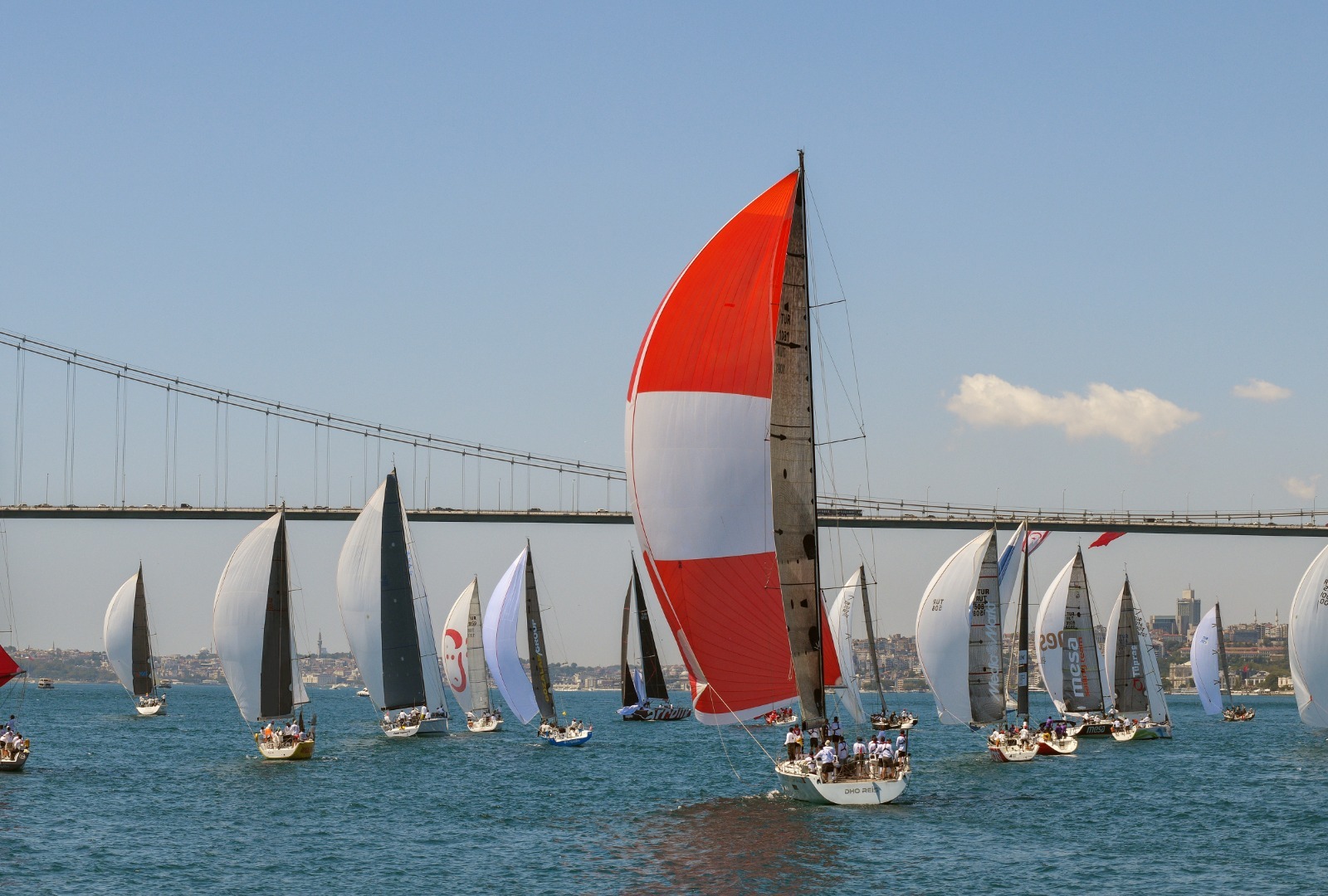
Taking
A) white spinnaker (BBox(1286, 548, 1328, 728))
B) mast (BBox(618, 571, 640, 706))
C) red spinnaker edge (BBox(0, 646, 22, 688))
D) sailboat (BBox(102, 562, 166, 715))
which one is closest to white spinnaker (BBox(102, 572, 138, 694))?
sailboat (BBox(102, 562, 166, 715))

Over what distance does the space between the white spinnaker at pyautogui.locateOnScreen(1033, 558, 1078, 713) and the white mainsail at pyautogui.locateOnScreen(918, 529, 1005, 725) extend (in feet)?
24.9

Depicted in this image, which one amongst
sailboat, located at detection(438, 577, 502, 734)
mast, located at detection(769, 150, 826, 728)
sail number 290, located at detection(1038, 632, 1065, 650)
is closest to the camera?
mast, located at detection(769, 150, 826, 728)

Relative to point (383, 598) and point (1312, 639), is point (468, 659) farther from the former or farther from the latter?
point (1312, 639)

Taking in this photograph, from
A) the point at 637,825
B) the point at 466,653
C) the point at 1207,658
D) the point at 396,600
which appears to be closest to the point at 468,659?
the point at 466,653

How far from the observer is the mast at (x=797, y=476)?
65.8 feet

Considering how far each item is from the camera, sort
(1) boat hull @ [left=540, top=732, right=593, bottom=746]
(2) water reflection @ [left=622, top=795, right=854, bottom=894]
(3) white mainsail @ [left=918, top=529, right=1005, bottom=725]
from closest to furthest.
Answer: (2) water reflection @ [left=622, top=795, right=854, bottom=894] → (3) white mainsail @ [left=918, top=529, right=1005, bottom=725] → (1) boat hull @ [left=540, top=732, right=593, bottom=746]

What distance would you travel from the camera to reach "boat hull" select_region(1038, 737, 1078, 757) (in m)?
33.6

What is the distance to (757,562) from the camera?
1981 centimetres

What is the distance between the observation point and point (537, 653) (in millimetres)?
40281

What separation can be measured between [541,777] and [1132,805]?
11222 mm

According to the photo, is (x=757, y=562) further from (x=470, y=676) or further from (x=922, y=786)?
(x=470, y=676)

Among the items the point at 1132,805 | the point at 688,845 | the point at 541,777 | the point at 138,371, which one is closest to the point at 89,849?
the point at 688,845

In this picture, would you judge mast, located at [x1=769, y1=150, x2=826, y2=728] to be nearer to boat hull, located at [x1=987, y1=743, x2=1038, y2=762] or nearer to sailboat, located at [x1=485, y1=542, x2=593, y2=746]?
boat hull, located at [x1=987, y1=743, x2=1038, y2=762]

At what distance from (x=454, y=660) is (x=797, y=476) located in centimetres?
2404
